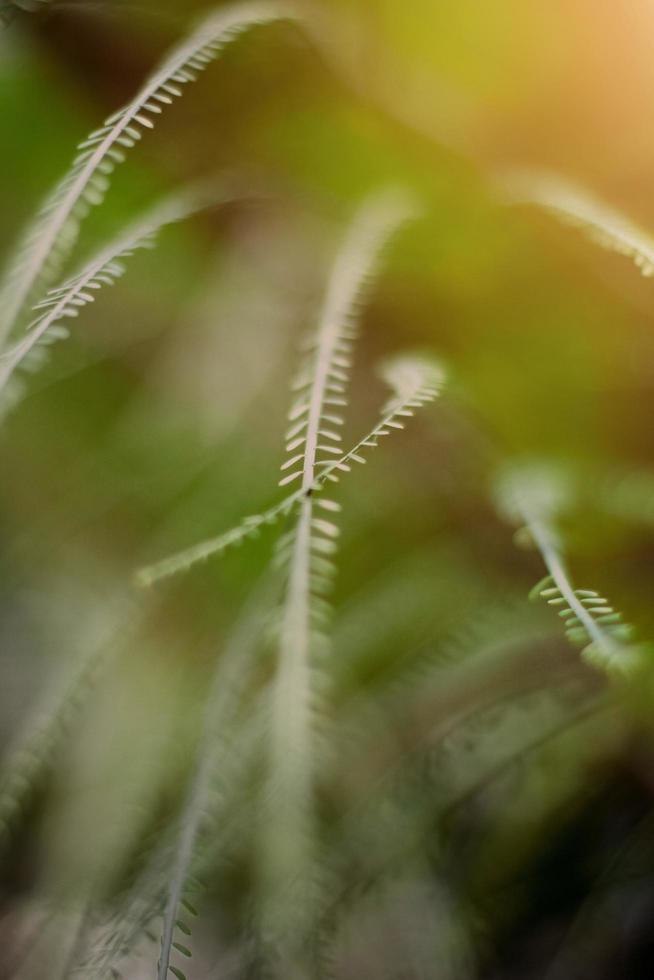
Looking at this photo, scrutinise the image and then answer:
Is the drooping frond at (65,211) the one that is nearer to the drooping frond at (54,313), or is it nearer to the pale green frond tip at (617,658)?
the drooping frond at (54,313)

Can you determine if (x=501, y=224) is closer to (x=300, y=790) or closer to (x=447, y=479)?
(x=447, y=479)

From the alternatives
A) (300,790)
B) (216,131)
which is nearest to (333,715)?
(300,790)

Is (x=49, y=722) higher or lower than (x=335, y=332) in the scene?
lower

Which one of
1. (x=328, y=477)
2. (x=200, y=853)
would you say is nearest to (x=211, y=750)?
(x=200, y=853)

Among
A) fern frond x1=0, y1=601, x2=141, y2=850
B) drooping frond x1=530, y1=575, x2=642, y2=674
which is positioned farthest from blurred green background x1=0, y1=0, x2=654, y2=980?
drooping frond x1=530, y1=575, x2=642, y2=674

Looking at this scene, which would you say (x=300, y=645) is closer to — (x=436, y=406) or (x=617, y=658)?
(x=617, y=658)

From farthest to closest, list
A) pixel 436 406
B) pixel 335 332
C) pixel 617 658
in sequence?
pixel 436 406 < pixel 335 332 < pixel 617 658
